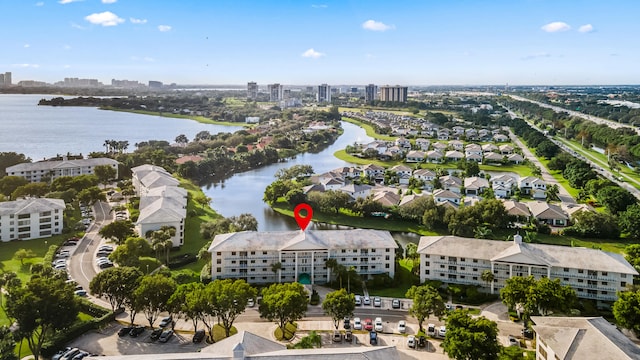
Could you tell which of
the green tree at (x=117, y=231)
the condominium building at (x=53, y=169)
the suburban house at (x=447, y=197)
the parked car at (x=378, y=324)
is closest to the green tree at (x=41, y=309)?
the green tree at (x=117, y=231)

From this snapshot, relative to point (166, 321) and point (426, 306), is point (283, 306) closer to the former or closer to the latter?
point (166, 321)

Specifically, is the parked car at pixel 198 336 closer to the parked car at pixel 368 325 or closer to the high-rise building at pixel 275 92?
the parked car at pixel 368 325

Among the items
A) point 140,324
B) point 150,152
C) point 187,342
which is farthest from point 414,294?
point 150,152

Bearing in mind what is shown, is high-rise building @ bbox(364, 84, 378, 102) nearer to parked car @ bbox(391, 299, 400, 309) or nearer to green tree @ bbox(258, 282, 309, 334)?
parked car @ bbox(391, 299, 400, 309)

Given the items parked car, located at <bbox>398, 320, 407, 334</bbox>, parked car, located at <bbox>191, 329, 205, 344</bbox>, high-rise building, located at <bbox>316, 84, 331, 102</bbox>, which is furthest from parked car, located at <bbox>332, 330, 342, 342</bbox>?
high-rise building, located at <bbox>316, 84, 331, 102</bbox>

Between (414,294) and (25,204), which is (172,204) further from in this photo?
(414,294)

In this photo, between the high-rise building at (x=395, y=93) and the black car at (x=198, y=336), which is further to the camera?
the high-rise building at (x=395, y=93)
